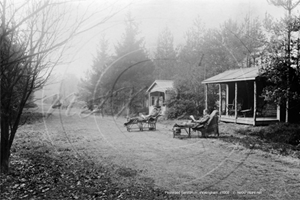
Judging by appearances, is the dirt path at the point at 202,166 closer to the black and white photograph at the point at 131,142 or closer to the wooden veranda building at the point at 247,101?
the black and white photograph at the point at 131,142

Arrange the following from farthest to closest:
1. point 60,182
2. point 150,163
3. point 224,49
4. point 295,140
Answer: point 224,49 < point 295,140 < point 150,163 < point 60,182

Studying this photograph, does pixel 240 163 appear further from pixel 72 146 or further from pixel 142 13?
pixel 72 146

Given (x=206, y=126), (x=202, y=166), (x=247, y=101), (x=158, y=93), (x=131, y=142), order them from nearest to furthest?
1. (x=202, y=166)
2. (x=131, y=142)
3. (x=206, y=126)
4. (x=247, y=101)
5. (x=158, y=93)

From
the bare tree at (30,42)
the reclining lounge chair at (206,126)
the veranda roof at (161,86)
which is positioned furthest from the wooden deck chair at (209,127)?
the veranda roof at (161,86)

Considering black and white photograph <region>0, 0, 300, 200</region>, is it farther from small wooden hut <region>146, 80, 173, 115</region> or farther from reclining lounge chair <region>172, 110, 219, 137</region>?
small wooden hut <region>146, 80, 173, 115</region>

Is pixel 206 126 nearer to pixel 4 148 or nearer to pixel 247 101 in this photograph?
pixel 4 148

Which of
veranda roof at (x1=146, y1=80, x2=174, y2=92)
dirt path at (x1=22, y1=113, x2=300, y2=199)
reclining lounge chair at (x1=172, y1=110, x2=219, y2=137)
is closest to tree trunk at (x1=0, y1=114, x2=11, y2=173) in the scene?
dirt path at (x1=22, y1=113, x2=300, y2=199)

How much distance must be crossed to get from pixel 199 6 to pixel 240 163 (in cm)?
485

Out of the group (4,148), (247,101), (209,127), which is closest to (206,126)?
(209,127)

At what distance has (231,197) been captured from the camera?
4.34 meters

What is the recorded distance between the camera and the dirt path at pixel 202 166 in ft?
15.5

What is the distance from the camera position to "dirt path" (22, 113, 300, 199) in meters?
4.73

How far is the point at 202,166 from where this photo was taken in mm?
6434

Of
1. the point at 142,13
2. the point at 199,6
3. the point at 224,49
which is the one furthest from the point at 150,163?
the point at 224,49
